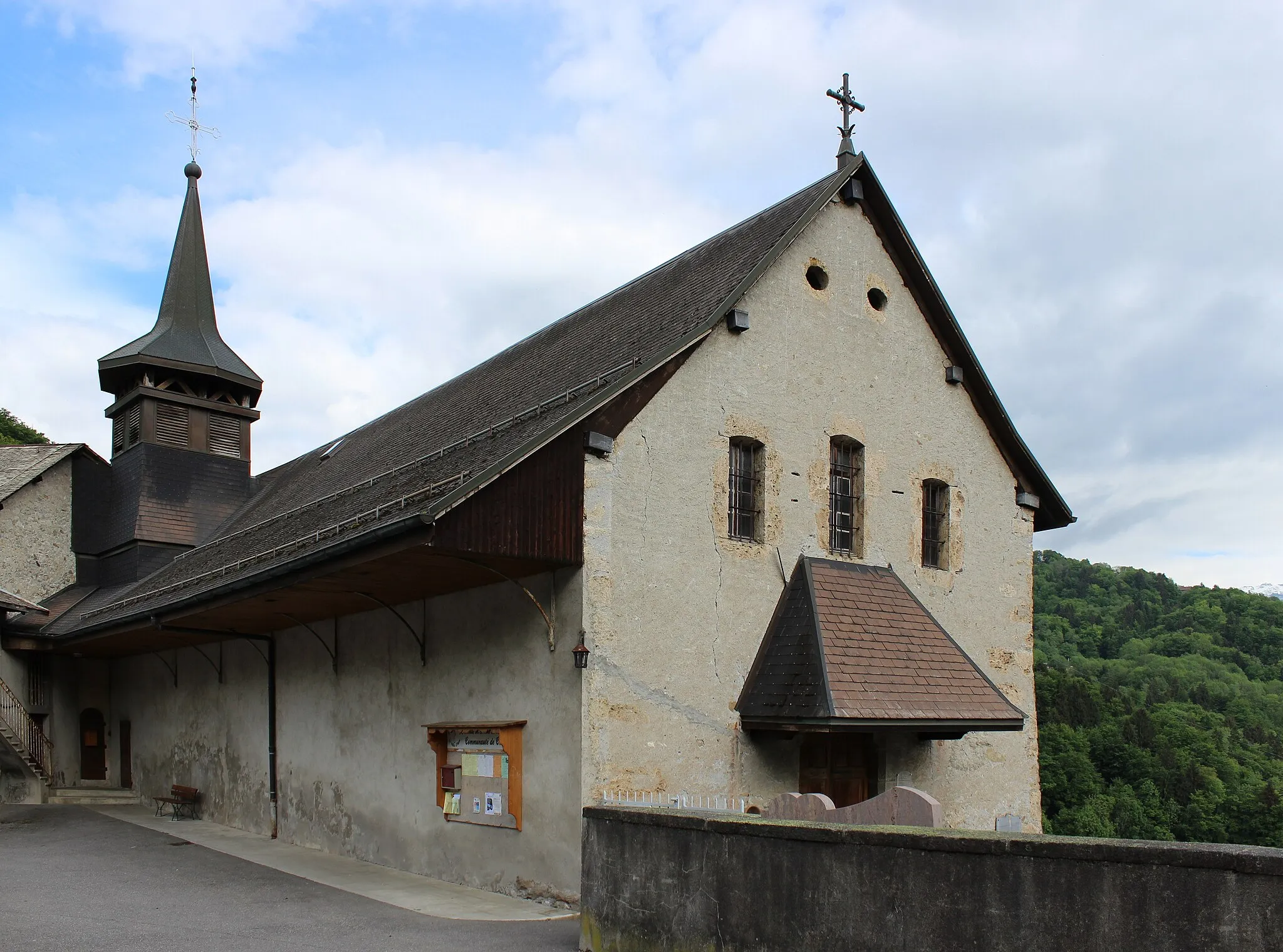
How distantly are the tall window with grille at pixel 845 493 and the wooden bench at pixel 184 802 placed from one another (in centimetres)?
1222

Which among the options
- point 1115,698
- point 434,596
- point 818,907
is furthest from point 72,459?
point 1115,698

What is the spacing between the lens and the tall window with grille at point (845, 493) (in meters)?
14.3

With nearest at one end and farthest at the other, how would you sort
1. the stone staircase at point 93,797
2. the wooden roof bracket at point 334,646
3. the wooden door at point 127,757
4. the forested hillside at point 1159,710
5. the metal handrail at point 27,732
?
the wooden roof bracket at point 334,646
the metal handrail at point 27,732
the stone staircase at point 93,797
the wooden door at point 127,757
the forested hillside at point 1159,710

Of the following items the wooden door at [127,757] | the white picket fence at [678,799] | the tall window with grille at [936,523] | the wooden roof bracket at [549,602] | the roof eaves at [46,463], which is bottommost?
the wooden door at [127,757]

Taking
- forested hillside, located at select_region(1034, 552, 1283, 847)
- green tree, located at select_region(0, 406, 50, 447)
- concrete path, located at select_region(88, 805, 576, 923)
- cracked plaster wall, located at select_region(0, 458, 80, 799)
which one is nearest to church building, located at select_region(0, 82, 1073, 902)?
concrete path, located at select_region(88, 805, 576, 923)

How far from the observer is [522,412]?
45.1 feet

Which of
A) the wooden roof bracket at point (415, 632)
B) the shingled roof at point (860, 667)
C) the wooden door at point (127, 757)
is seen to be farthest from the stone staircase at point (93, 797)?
the shingled roof at point (860, 667)

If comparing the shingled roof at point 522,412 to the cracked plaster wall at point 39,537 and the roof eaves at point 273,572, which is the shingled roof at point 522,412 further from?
the cracked plaster wall at point 39,537

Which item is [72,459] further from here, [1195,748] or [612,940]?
[1195,748]

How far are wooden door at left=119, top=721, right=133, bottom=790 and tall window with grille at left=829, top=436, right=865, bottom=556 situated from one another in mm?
16340

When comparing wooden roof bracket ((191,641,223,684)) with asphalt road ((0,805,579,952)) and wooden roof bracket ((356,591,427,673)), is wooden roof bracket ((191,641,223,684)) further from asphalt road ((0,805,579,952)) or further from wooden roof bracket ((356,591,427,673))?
→ wooden roof bracket ((356,591,427,673))

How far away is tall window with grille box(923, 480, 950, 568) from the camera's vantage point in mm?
15516

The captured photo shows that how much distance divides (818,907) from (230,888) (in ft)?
27.0

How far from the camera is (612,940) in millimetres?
8727
